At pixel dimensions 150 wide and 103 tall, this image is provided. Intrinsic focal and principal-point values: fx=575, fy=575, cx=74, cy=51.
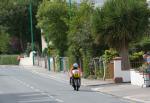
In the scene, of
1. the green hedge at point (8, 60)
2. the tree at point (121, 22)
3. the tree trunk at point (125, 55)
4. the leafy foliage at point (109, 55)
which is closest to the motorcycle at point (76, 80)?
the tree at point (121, 22)

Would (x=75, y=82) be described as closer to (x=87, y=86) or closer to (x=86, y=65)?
(x=87, y=86)

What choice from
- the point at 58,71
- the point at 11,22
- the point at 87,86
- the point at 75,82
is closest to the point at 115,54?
the point at 87,86

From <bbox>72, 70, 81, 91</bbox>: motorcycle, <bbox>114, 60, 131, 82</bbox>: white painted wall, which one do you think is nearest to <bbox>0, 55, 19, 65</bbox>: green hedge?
<bbox>114, 60, 131, 82</bbox>: white painted wall

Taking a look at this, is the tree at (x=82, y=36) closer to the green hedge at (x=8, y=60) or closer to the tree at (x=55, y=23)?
the tree at (x=55, y=23)

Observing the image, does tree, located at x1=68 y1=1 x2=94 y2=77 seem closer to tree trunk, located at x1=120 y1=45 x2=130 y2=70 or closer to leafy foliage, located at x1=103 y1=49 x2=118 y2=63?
leafy foliage, located at x1=103 y1=49 x2=118 y2=63

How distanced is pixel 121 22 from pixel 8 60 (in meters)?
61.9

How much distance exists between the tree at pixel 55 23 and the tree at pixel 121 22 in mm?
19128

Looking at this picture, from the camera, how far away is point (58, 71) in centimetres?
5631

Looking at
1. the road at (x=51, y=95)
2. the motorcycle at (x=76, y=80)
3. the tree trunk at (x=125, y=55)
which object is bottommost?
the road at (x=51, y=95)

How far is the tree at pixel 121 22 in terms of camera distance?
3578cm

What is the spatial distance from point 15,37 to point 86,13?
213 feet

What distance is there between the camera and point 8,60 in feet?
315

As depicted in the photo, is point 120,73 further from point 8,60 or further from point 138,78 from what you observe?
point 8,60

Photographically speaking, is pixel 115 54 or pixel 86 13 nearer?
pixel 115 54
